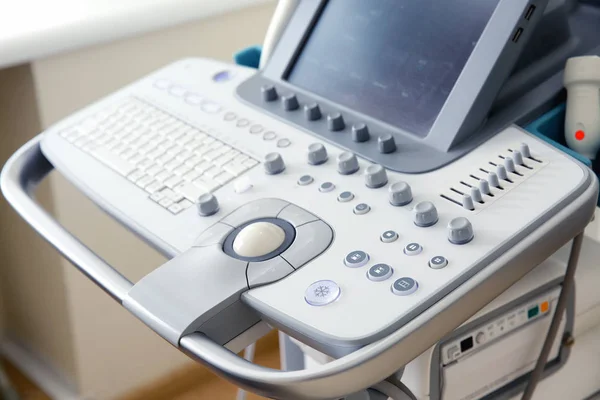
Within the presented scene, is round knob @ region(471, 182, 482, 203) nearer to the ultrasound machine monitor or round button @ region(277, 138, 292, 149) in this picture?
the ultrasound machine monitor

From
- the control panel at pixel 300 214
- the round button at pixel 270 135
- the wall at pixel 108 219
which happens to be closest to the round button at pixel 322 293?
the control panel at pixel 300 214

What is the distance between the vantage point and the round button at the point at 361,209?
0.59 m

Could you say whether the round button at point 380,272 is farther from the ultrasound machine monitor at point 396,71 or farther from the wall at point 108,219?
the wall at point 108,219

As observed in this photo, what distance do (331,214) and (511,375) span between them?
0.91 ft

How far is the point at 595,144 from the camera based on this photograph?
2.28 feet

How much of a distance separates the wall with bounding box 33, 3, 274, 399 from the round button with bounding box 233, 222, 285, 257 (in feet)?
2.51

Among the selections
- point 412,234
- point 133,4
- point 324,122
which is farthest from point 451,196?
point 133,4

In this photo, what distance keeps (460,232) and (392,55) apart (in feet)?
0.78

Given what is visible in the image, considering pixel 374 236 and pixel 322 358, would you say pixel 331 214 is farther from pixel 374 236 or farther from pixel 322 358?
pixel 322 358

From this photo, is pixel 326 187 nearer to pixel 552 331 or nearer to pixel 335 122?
pixel 335 122

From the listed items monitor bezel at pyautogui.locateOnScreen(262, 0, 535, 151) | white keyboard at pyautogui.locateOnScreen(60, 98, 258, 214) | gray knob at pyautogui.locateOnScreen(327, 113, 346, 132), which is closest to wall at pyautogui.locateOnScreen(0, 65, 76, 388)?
white keyboard at pyautogui.locateOnScreen(60, 98, 258, 214)

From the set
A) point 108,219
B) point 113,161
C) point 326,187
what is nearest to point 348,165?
point 326,187

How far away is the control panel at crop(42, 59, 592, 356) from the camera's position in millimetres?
520

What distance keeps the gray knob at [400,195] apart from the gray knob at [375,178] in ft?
0.08
